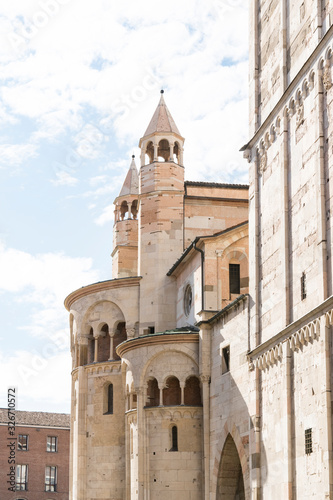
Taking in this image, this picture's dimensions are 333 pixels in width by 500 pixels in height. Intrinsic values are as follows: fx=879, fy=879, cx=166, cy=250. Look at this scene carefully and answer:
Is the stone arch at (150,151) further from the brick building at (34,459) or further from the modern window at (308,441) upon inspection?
the brick building at (34,459)

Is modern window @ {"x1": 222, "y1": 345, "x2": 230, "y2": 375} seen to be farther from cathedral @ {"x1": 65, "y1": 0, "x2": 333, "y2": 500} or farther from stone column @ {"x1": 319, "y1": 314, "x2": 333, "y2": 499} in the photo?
stone column @ {"x1": 319, "y1": 314, "x2": 333, "y2": 499}

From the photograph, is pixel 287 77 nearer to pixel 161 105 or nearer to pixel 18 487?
pixel 161 105

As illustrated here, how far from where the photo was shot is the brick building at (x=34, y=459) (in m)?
84.1

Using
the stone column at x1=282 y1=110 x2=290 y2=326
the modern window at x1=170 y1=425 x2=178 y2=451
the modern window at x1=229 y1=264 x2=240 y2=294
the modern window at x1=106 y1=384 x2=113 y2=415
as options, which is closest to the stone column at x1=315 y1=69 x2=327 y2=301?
the stone column at x1=282 y1=110 x2=290 y2=326

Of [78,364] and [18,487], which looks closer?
[78,364]

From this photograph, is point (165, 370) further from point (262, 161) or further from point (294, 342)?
point (294, 342)

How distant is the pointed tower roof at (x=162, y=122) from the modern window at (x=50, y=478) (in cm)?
4996

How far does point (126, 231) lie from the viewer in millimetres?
54594

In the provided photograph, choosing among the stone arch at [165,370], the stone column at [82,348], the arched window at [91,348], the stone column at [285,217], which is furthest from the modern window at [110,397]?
the stone column at [285,217]

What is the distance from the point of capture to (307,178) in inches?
1038

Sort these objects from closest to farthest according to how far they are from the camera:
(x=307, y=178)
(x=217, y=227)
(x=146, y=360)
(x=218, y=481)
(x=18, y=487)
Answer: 1. (x=307, y=178)
2. (x=218, y=481)
3. (x=146, y=360)
4. (x=217, y=227)
5. (x=18, y=487)

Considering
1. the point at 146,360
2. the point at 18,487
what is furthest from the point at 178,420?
the point at 18,487

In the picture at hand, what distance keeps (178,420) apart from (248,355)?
6626mm

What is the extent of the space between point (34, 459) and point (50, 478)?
2435 millimetres
